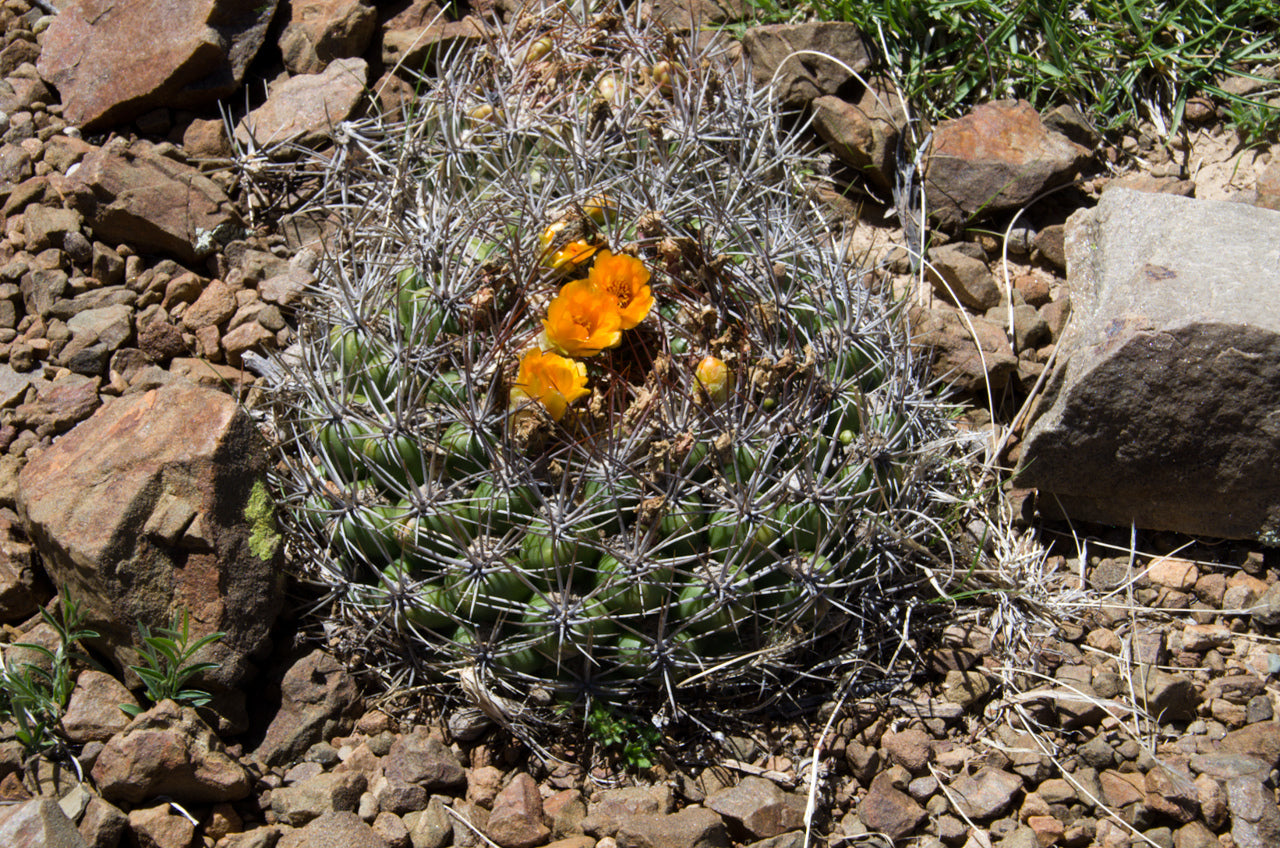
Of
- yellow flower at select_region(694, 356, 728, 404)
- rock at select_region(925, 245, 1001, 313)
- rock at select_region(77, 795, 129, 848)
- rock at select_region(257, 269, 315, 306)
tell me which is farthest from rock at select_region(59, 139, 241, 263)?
rock at select_region(925, 245, 1001, 313)

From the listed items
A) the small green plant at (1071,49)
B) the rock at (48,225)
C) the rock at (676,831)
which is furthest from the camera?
the small green plant at (1071,49)

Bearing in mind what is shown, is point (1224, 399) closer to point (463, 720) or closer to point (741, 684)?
point (741, 684)

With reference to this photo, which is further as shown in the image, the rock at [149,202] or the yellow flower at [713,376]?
the rock at [149,202]

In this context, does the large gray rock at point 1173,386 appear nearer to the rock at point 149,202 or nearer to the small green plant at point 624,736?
the small green plant at point 624,736

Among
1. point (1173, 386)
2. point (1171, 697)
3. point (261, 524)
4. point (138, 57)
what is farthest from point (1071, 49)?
point (138, 57)

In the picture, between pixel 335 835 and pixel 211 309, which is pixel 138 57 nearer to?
pixel 211 309

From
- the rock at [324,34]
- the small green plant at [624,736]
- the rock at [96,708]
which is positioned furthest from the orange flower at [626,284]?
the rock at [324,34]

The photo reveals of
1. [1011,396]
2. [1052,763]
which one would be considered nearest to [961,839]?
[1052,763]
